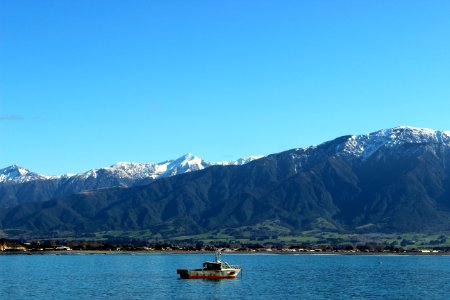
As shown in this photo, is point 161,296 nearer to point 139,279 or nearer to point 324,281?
point 139,279

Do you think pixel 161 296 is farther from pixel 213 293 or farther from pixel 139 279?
pixel 139 279

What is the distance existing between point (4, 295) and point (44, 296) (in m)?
7.41

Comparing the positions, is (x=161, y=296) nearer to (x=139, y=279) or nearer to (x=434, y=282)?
(x=139, y=279)

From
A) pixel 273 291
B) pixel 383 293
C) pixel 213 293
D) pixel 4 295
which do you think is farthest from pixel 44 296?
pixel 383 293

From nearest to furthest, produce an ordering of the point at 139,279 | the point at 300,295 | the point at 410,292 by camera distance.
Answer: the point at 300,295
the point at 410,292
the point at 139,279

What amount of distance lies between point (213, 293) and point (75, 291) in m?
27.9

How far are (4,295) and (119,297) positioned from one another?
2171 centimetres

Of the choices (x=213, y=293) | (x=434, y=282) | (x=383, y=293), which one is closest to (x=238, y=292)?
(x=213, y=293)

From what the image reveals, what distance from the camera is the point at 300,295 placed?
500ft

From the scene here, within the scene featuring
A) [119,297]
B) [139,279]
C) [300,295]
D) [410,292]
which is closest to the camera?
[119,297]

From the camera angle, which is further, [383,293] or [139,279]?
[139,279]

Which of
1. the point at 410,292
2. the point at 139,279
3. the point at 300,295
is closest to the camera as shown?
the point at 300,295

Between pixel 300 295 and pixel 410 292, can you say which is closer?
pixel 300 295

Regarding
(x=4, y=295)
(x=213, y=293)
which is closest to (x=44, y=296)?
(x=4, y=295)
